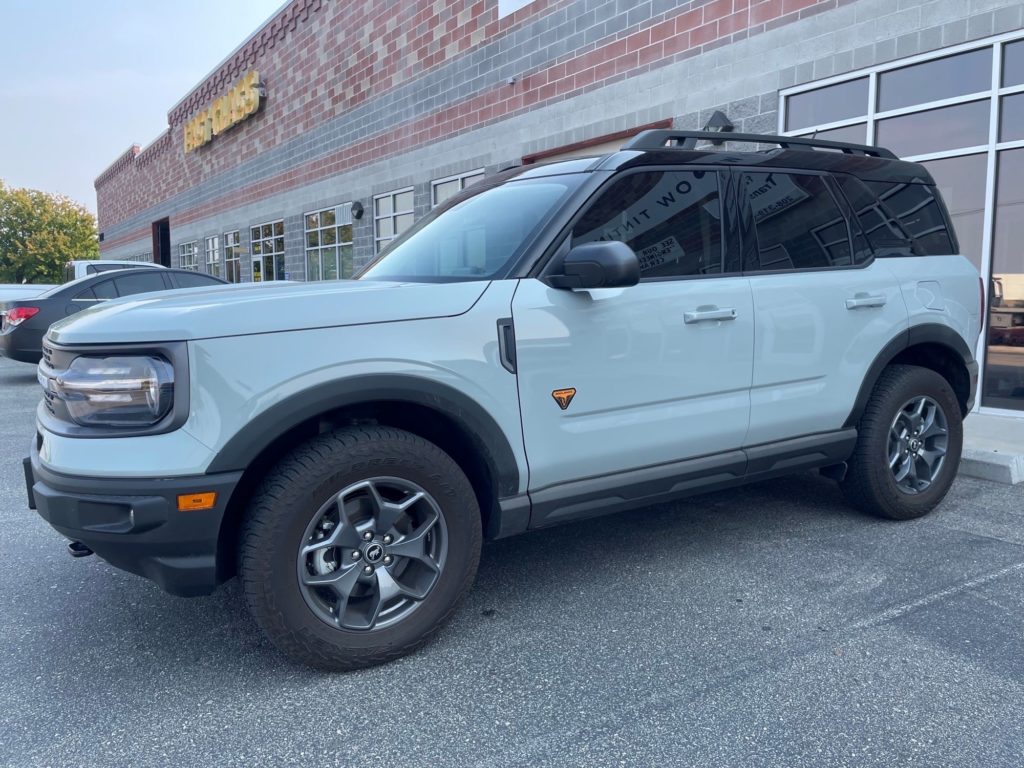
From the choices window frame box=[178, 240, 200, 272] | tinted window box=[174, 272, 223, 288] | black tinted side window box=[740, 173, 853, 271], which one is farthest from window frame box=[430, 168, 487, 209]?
window frame box=[178, 240, 200, 272]

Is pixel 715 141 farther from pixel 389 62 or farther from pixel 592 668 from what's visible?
pixel 389 62

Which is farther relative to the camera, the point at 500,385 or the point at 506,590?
the point at 506,590

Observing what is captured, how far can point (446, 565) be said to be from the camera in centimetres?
289

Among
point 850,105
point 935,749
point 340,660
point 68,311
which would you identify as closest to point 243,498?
point 340,660

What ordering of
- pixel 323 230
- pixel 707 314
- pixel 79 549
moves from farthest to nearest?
pixel 323 230 < pixel 707 314 < pixel 79 549

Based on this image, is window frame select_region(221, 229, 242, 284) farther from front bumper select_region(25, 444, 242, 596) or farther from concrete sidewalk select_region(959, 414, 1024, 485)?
front bumper select_region(25, 444, 242, 596)

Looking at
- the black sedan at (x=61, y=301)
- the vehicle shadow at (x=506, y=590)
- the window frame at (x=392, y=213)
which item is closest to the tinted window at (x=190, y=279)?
the black sedan at (x=61, y=301)

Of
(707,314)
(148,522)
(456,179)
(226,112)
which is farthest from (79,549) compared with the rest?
(226,112)

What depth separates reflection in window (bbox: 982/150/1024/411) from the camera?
6.90 metres

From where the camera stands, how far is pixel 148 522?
2.41m

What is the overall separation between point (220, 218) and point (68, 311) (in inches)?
613

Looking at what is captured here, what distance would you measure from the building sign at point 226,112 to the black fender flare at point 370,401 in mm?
20447

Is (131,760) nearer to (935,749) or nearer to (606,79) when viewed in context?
(935,749)

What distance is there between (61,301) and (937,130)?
10174 mm
